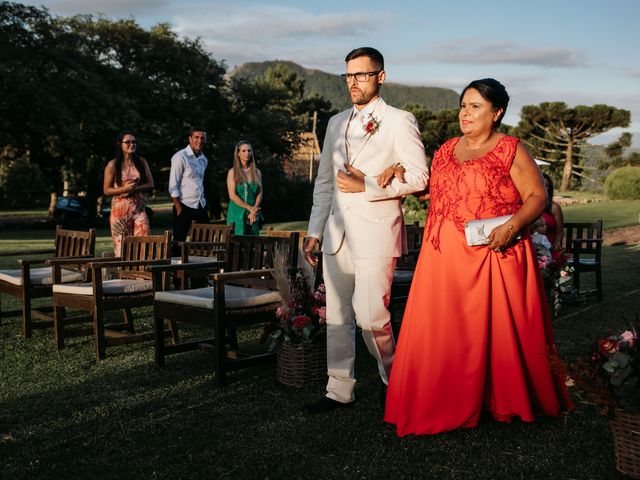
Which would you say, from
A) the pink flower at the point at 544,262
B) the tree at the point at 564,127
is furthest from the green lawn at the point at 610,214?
the tree at the point at 564,127

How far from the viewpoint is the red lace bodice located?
3986 millimetres

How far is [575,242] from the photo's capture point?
9258 millimetres

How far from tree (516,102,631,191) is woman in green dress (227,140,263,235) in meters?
43.2

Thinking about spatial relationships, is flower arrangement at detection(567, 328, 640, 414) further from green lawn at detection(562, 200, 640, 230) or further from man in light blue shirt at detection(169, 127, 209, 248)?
green lawn at detection(562, 200, 640, 230)

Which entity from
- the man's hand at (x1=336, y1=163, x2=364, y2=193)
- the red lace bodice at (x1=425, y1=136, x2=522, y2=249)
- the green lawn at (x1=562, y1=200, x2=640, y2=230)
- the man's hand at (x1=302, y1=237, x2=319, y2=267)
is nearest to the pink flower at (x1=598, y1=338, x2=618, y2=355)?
the red lace bodice at (x1=425, y1=136, x2=522, y2=249)

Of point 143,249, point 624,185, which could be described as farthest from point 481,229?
point 624,185

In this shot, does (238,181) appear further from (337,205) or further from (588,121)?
(588,121)

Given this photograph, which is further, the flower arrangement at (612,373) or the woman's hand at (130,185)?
the woman's hand at (130,185)

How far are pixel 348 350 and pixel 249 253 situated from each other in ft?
6.39

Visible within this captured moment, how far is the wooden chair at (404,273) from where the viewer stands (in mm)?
6473

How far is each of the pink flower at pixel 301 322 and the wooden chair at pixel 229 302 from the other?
1.32 feet

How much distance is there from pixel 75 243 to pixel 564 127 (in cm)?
4954

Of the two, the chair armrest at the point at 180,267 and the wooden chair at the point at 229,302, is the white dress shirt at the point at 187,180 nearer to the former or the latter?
the wooden chair at the point at 229,302

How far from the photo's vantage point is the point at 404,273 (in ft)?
22.9
